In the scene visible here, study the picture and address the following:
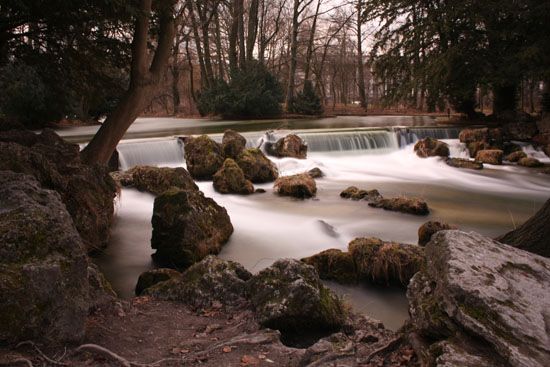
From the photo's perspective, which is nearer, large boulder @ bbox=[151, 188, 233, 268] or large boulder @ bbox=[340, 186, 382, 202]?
large boulder @ bbox=[151, 188, 233, 268]

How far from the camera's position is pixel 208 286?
4.81 metres

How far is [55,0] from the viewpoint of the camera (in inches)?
250

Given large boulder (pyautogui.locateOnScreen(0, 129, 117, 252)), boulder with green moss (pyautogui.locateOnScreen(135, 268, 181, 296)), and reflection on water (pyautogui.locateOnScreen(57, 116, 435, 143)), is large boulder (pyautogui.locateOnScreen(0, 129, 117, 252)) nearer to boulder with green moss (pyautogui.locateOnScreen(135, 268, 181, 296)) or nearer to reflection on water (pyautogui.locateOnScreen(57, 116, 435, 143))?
boulder with green moss (pyautogui.locateOnScreen(135, 268, 181, 296))

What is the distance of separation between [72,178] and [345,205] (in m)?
6.15

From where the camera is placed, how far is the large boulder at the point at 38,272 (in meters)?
2.94

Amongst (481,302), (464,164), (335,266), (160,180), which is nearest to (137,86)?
(160,180)

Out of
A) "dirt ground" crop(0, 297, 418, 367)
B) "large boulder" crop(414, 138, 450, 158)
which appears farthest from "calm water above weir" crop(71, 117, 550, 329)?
"dirt ground" crop(0, 297, 418, 367)

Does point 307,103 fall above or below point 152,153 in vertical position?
above

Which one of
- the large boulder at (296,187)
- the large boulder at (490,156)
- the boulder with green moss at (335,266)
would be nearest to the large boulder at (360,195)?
the large boulder at (296,187)

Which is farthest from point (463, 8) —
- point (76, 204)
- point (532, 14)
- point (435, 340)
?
point (435, 340)

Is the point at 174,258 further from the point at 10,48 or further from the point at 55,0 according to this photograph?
the point at 10,48

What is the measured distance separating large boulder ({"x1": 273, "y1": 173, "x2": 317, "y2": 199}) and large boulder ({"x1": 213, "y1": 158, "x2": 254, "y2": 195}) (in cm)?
79

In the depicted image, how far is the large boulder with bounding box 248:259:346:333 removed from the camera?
4.19 m

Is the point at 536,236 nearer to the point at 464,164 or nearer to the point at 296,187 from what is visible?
the point at 296,187
